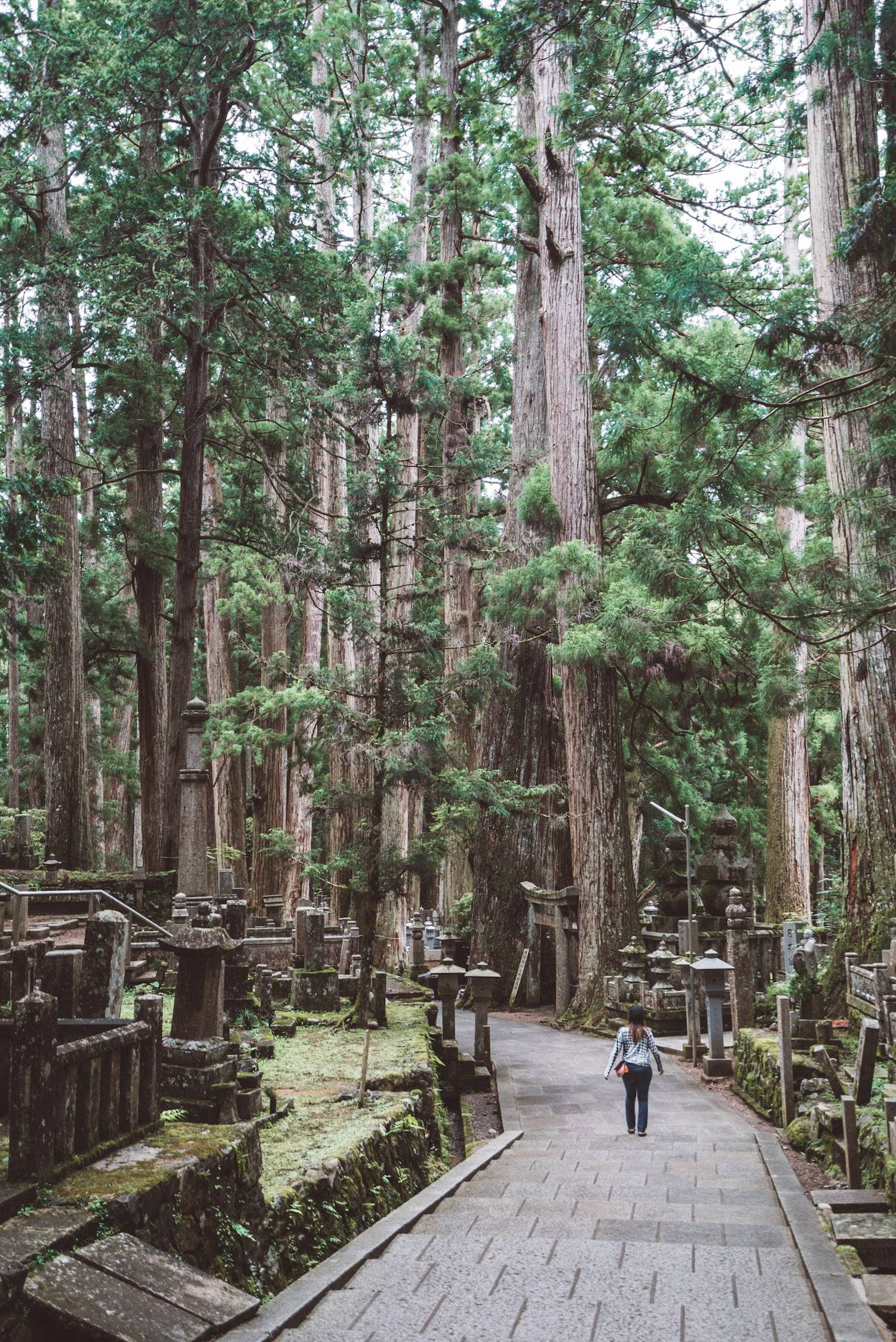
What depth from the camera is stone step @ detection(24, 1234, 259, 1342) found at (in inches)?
135

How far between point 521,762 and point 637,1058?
418 inches

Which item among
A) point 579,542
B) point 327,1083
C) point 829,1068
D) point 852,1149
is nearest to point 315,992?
point 327,1083

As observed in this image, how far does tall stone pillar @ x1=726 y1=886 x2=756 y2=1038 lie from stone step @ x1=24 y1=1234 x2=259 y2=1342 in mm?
8144

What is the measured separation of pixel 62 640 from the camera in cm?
1703

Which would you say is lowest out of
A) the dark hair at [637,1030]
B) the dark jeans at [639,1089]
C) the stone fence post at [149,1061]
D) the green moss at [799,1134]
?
the green moss at [799,1134]

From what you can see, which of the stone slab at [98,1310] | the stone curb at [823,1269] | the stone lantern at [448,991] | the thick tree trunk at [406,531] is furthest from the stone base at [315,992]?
the stone slab at [98,1310]

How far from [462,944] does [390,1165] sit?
44.0 ft

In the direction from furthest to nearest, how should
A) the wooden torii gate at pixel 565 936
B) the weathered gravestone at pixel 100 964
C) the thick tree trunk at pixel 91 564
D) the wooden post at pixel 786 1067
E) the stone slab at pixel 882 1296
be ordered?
the thick tree trunk at pixel 91 564
the wooden torii gate at pixel 565 936
the wooden post at pixel 786 1067
the weathered gravestone at pixel 100 964
the stone slab at pixel 882 1296

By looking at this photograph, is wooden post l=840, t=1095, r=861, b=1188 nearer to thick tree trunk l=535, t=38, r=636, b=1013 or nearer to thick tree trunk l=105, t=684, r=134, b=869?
thick tree trunk l=535, t=38, r=636, b=1013

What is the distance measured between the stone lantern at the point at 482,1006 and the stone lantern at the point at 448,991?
16 centimetres

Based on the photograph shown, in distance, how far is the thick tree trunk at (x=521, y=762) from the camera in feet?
62.3

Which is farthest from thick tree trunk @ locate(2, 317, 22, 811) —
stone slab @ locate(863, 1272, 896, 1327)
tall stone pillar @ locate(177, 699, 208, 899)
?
stone slab @ locate(863, 1272, 896, 1327)

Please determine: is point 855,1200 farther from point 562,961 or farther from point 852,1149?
point 562,961

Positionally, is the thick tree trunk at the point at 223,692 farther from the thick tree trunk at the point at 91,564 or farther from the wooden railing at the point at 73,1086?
the wooden railing at the point at 73,1086
